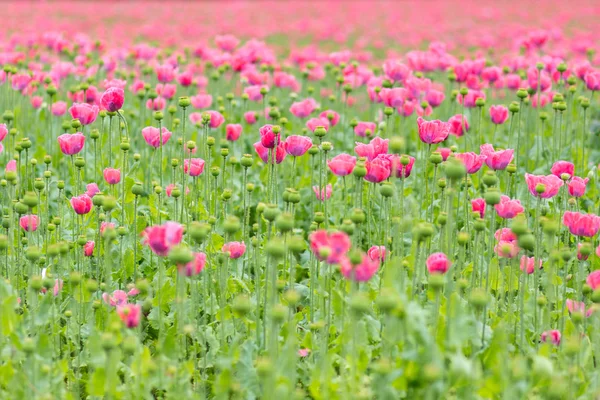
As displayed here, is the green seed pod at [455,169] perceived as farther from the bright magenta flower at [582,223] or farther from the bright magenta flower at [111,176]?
the bright magenta flower at [111,176]

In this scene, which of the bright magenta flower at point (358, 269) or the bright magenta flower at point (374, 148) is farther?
the bright magenta flower at point (374, 148)

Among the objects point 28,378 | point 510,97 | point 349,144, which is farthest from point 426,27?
point 28,378

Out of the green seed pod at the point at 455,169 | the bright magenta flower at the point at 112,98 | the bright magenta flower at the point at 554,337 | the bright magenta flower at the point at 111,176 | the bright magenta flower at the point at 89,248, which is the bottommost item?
the bright magenta flower at the point at 554,337

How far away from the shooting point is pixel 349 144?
556cm

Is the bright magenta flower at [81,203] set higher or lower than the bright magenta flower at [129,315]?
higher

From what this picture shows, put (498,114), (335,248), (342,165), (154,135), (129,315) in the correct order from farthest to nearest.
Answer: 1. (498,114)
2. (154,135)
3. (342,165)
4. (129,315)
5. (335,248)

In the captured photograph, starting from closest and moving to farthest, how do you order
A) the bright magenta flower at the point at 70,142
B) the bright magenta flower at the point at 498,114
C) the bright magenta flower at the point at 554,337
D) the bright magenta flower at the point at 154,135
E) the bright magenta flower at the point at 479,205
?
1. the bright magenta flower at the point at 554,337
2. the bright magenta flower at the point at 479,205
3. the bright magenta flower at the point at 70,142
4. the bright magenta flower at the point at 154,135
5. the bright magenta flower at the point at 498,114

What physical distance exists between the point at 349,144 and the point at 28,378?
10.8 ft

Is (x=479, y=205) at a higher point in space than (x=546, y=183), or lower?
lower

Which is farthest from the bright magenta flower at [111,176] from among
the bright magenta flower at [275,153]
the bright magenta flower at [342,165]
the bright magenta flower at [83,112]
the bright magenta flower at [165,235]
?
the bright magenta flower at [165,235]

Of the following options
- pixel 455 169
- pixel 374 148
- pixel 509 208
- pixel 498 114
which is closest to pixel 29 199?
pixel 374 148

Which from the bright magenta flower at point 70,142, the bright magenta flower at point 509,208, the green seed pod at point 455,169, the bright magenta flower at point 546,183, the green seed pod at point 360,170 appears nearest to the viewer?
→ the green seed pod at point 455,169

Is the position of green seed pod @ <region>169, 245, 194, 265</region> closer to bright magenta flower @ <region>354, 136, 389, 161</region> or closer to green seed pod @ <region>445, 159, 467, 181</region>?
green seed pod @ <region>445, 159, 467, 181</region>

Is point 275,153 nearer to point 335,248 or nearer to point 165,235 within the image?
point 165,235
